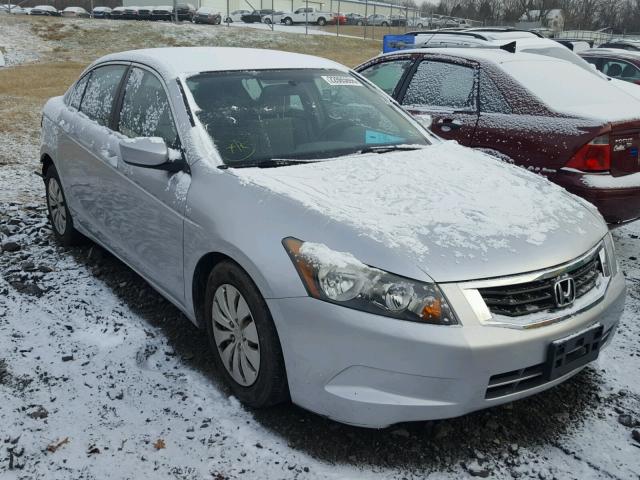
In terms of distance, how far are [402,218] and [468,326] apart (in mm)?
579

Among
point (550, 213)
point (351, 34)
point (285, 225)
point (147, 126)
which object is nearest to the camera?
point (285, 225)

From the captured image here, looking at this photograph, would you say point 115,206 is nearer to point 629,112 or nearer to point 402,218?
point 402,218

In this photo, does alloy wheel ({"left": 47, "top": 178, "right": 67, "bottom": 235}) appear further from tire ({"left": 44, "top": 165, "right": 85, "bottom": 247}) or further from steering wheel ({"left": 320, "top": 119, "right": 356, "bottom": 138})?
steering wheel ({"left": 320, "top": 119, "right": 356, "bottom": 138})

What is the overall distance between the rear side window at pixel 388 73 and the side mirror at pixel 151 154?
3229 mm

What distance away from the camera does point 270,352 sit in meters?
2.54

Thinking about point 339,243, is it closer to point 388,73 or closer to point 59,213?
point 59,213

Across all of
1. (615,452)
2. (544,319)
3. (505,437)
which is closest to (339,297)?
(544,319)

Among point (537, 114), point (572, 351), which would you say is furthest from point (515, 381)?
point (537, 114)

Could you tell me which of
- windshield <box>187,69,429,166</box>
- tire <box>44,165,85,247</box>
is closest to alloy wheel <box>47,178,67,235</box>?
tire <box>44,165,85,247</box>

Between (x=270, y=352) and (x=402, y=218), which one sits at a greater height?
(x=402, y=218)

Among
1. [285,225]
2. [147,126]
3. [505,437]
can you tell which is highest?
[147,126]

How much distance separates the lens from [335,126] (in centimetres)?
362

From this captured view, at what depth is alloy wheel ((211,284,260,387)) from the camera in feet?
8.79

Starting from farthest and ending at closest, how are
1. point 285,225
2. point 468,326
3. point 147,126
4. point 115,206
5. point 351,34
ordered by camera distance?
point 351,34 → point 115,206 → point 147,126 → point 285,225 → point 468,326
